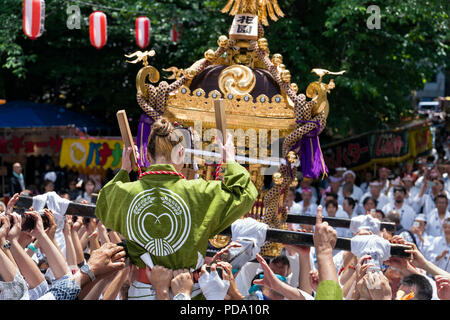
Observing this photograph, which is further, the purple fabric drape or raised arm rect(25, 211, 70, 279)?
the purple fabric drape

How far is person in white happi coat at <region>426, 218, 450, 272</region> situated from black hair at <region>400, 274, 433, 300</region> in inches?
128

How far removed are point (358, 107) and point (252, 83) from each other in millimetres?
6284

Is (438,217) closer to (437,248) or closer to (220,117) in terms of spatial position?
(437,248)

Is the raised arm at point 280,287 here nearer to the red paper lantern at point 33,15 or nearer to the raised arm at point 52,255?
the raised arm at point 52,255

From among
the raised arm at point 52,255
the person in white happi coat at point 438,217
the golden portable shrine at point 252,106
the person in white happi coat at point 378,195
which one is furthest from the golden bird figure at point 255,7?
the person in white happi coat at point 378,195

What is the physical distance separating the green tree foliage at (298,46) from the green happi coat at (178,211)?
6513 mm

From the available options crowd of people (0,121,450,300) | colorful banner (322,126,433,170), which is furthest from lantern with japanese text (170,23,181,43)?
crowd of people (0,121,450,300)

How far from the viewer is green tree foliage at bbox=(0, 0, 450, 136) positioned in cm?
934

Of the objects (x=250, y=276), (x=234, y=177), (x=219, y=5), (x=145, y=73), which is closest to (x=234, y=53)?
(x=145, y=73)

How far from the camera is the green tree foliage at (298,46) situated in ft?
30.7

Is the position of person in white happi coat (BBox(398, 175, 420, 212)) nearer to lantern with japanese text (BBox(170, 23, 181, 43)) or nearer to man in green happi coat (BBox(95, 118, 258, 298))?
lantern with japanese text (BBox(170, 23, 181, 43))

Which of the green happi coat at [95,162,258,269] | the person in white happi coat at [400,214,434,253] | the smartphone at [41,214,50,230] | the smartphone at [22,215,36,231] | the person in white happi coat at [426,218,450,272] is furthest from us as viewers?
the person in white happi coat at [400,214,434,253]

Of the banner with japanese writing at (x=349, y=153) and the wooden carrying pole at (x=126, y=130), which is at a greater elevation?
the wooden carrying pole at (x=126, y=130)

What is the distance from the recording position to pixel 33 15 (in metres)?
7.39
